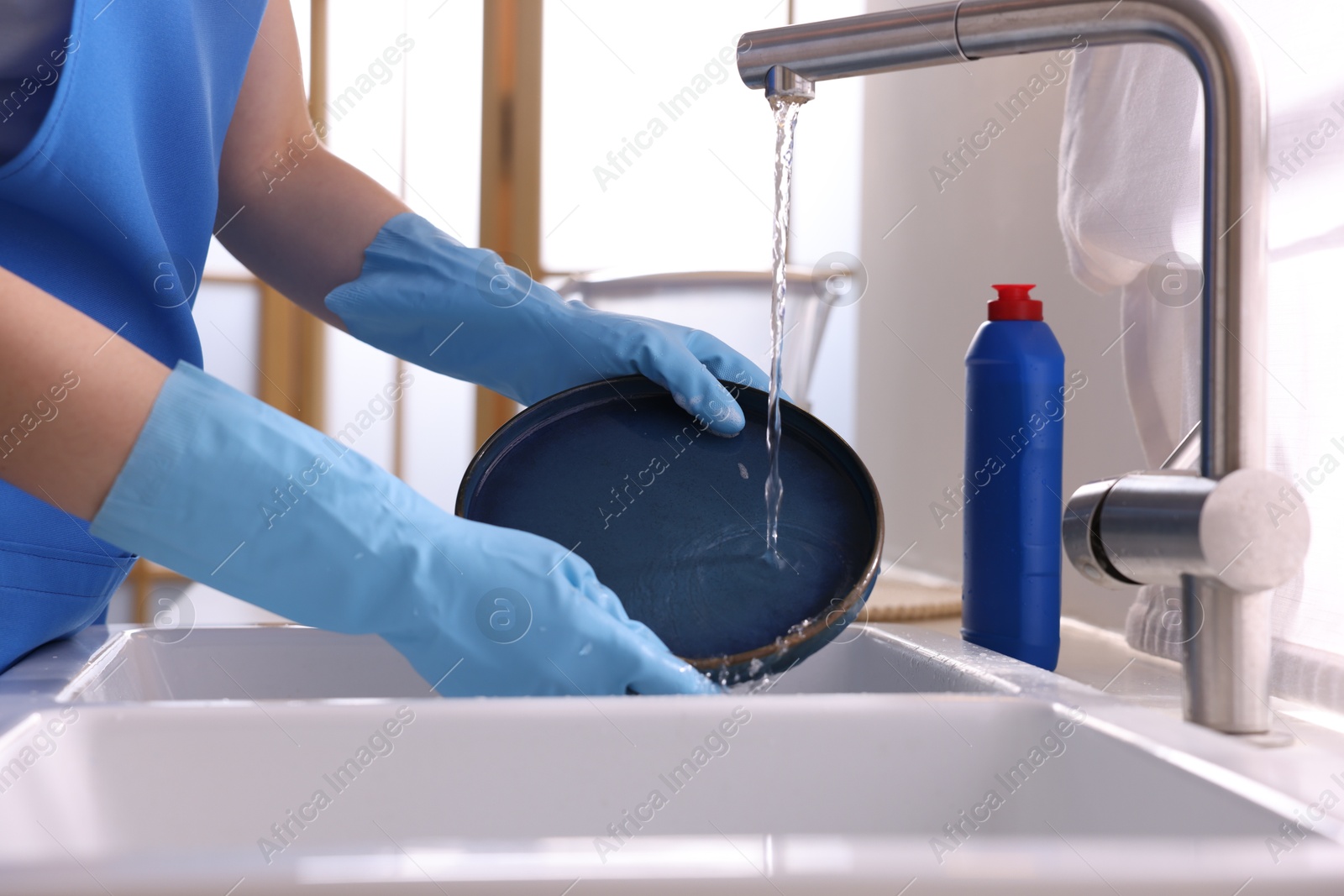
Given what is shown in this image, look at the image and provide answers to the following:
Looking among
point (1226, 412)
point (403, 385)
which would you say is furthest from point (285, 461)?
point (403, 385)

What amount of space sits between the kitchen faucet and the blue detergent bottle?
0.50 ft

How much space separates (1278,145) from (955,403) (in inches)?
34.9

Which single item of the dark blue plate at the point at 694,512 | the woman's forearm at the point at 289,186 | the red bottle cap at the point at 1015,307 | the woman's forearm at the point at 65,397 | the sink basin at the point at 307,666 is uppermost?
the woman's forearm at the point at 289,186

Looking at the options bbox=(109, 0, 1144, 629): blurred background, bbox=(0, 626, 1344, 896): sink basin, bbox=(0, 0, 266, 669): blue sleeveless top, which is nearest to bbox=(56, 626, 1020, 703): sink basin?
bbox=(0, 0, 266, 669): blue sleeveless top

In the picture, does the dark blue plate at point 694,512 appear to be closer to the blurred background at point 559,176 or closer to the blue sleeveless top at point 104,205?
the blue sleeveless top at point 104,205

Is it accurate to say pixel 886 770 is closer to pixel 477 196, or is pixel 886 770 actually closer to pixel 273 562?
pixel 273 562

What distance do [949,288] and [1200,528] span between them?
3.88 ft

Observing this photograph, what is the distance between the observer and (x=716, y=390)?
66 centimetres

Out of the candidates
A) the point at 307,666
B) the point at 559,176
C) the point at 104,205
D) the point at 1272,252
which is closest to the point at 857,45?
the point at 1272,252

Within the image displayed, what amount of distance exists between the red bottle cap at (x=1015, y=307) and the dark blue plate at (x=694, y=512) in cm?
12

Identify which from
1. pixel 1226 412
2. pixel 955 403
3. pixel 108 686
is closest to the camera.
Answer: pixel 1226 412

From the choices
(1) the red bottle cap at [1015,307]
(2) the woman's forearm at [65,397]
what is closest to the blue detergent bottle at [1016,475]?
(1) the red bottle cap at [1015,307]

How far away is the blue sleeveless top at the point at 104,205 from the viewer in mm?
577

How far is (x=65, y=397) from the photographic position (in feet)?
1.40
